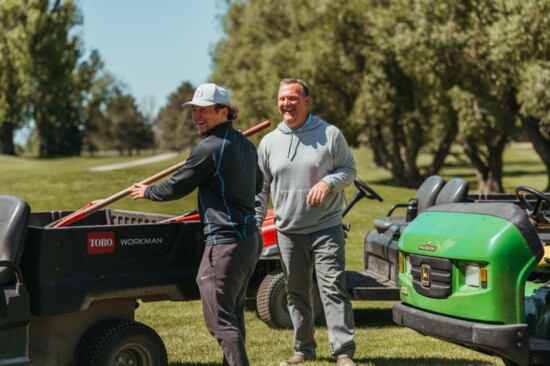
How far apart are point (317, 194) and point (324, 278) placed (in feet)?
2.05

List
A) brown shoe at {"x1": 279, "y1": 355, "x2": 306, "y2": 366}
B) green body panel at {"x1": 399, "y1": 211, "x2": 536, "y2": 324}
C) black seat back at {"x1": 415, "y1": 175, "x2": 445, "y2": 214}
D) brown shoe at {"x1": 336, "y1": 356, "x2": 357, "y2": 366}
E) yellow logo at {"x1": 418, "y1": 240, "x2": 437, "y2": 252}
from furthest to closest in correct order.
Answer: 1. black seat back at {"x1": 415, "y1": 175, "x2": 445, "y2": 214}
2. brown shoe at {"x1": 279, "y1": 355, "x2": 306, "y2": 366}
3. brown shoe at {"x1": 336, "y1": 356, "x2": 357, "y2": 366}
4. yellow logo at {"x1": 418, "y1": 240, "x2": 437, "y2": 252}
5. green body panel at {"x1": 399, "y1": 211, "x2": 536, "y2": 324}

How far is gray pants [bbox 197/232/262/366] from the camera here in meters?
4.88

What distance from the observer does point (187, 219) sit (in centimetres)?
610

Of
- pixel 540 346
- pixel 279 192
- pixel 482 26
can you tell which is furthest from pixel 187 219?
pixel 482 26

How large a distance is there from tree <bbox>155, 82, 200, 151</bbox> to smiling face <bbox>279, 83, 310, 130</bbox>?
8105cm

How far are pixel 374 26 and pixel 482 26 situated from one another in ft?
20.2

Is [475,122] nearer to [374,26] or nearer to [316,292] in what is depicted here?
[374,26]

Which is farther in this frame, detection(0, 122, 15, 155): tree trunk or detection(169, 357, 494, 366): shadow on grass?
detection(0, 122, 15, 155): tree trunk

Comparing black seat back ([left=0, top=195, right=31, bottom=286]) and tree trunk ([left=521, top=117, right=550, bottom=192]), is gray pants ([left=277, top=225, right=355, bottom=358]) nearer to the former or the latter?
black seat back ([left=0, top=195, right=31, bottom=286])

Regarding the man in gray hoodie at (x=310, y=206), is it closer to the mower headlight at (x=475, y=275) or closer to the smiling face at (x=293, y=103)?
the smiling face at (x=293, y=103)

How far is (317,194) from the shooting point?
5637 millimetres


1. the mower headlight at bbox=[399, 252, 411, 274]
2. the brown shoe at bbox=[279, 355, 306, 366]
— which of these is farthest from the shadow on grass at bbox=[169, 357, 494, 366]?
the mower headlight at bbox=[399, 252, 411, 274]

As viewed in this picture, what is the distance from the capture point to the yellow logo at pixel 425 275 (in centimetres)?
492

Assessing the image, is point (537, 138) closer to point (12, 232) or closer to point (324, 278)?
point (324, 278)
